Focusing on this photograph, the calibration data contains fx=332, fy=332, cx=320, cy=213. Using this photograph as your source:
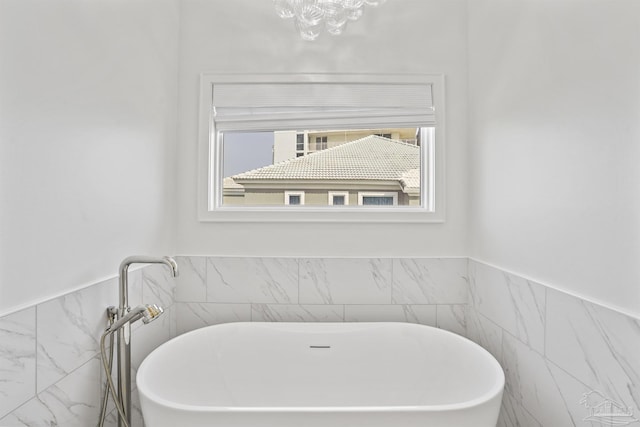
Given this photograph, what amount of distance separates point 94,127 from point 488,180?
1.73 metres

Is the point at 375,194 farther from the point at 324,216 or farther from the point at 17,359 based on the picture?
the point at 17,359

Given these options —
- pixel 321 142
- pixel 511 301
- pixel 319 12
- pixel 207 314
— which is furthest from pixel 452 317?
pixel 319 12

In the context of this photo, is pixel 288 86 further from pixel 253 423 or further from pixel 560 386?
pixel 560 386

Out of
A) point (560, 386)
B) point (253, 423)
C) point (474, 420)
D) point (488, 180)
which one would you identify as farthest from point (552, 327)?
point (253, 423)

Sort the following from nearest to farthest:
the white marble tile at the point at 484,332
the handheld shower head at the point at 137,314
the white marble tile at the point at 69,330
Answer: the white marble tile at the point at 69,330
the handheld shower head at the point at 137,314
the white marble tile at the point at 484,332

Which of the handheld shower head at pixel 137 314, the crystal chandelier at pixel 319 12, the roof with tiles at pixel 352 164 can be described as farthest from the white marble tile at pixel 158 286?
the crystal chandelier at pixel 319 12

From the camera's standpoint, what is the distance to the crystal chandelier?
158 cm

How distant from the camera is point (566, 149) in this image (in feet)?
3.67

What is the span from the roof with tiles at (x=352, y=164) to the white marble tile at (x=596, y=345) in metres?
1.12

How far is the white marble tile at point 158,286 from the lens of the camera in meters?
1.57

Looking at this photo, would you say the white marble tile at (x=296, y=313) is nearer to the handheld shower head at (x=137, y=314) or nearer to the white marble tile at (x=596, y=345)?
the handheld shower head at (x=137, y=314)

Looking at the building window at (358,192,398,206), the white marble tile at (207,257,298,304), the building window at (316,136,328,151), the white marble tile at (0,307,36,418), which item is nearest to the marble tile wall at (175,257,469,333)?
the white marble tile at (207,257,298,304)

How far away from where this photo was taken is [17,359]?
92 centimetres

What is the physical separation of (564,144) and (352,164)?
3.72 feet
